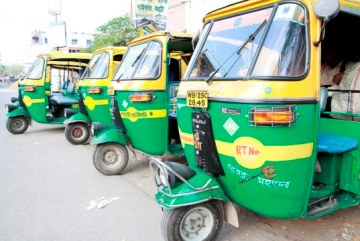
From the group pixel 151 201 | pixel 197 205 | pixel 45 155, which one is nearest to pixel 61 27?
pixel 45 155

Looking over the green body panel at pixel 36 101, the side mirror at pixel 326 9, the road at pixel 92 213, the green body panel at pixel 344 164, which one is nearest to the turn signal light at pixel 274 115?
the side mirror at pixel 326 9

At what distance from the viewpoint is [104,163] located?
204 inches

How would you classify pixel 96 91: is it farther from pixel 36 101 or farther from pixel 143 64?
pixel 36 101

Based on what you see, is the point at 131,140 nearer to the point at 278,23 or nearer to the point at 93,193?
the point at 93,193

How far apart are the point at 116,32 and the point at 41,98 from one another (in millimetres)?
10840

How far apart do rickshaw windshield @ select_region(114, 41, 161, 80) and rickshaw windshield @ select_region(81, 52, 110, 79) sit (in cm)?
172

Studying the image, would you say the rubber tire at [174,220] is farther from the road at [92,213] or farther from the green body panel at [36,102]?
the green body panel at [36,102]

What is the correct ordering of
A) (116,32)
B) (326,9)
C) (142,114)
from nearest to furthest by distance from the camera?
(326,9)
(142,114)
(116,32)

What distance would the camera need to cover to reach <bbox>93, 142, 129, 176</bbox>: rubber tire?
5105 mm

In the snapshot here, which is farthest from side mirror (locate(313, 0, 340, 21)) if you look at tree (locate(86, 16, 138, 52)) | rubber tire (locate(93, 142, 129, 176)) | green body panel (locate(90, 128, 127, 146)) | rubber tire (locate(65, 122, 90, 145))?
tree (locate(86, 16, 138, 52))

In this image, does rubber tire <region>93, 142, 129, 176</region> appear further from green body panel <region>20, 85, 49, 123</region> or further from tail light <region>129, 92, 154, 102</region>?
green body panel <region>20, 85, 49, 123</region>

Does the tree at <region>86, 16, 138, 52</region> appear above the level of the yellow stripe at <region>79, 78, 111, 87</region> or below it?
above

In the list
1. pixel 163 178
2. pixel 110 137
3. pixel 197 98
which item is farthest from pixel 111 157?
pixel 197 98

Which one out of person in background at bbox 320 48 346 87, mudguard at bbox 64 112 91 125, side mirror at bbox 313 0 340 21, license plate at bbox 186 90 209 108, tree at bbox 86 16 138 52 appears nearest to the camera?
side mirror at bbox 313 0 340 21
